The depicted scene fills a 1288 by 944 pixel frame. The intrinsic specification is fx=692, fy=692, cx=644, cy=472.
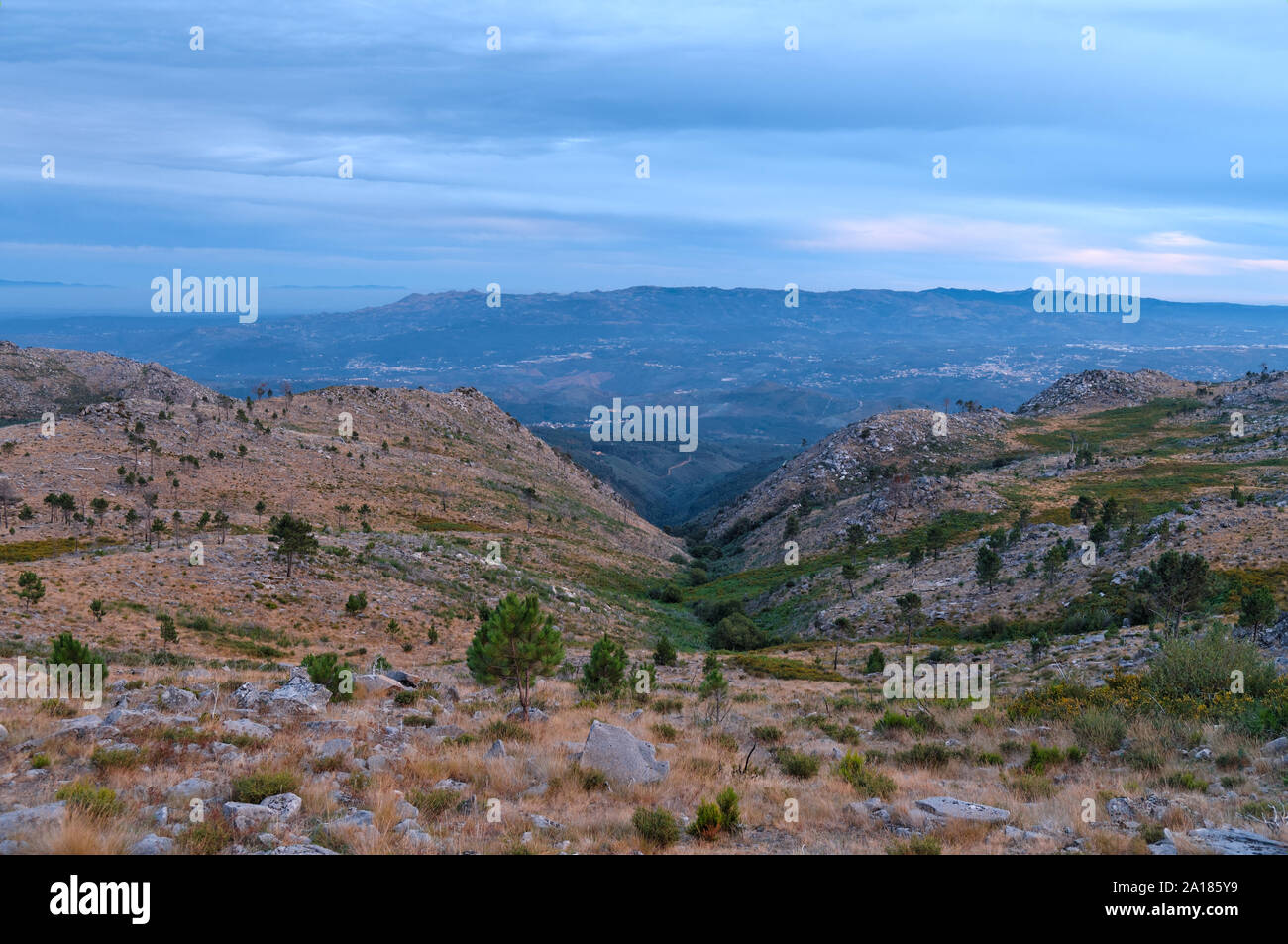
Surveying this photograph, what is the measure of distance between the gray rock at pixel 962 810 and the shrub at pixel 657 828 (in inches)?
126

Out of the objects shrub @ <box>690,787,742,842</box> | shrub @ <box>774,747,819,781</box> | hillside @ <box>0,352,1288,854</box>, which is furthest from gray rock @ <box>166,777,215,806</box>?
shrub @ <box>774,747,819,781</box>

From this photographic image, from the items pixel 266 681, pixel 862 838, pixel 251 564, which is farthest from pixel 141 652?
pixel 862 838

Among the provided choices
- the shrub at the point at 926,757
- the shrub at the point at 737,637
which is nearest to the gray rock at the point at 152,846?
the shrub at the point at 926,757

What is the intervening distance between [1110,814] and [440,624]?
24052 millimetres

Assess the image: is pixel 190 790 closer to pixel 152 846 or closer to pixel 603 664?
pixel 152 846

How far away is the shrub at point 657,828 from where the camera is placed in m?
7.31

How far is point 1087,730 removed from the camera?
37.7 feet

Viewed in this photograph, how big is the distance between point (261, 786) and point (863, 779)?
25.1 feet

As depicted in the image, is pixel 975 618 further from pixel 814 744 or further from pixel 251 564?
pixel 251 564

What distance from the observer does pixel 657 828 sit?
7.41m

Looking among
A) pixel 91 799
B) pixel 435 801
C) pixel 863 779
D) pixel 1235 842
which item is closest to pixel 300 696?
pixel 91 799

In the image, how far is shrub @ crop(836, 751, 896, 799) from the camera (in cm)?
919

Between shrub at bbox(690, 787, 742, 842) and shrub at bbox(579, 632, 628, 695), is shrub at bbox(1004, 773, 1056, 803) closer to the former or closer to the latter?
shrub at bbox(690, 787, 742, 842)

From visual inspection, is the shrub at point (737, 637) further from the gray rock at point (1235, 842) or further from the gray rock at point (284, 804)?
the gray rock at point (284, 804)
